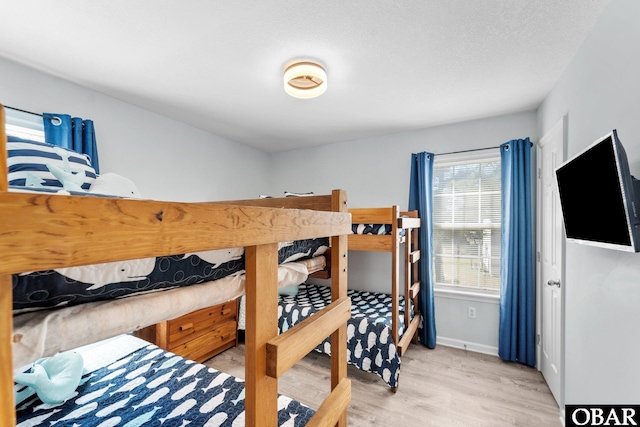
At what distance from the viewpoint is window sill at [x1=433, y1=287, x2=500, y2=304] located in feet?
8.95

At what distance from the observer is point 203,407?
1218 millimetres

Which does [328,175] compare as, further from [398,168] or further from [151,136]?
[151,136]

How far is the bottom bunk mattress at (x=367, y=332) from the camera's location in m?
2.15

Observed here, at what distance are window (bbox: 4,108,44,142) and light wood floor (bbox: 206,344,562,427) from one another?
234 centimetres

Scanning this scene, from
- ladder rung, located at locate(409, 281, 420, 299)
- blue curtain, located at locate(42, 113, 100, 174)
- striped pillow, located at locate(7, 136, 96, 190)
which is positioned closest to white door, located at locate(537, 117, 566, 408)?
ladder rung, located at locate(409, 281, 420, 299)

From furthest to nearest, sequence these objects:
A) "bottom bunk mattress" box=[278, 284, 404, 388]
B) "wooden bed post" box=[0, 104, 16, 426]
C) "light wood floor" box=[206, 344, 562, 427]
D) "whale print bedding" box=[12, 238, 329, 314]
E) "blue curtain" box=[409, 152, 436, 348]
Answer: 1. "blue curtain" box=[409, 152, 436, 348]
2. "bottom bunk mattress" box=[278, 284, 404, 388]
3. "light wood floor" box=[206, 344, 562, 427]
4. "whale print bedding" box=[12, 238, 329, 314]
5. "wooden bed post" box=[0, 104, 16, 426]

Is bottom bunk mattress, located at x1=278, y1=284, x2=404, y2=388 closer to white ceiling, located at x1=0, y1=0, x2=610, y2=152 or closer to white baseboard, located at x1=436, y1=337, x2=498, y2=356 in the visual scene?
white baseboard, located at x1=436, y1=337, x2=498, y2=356

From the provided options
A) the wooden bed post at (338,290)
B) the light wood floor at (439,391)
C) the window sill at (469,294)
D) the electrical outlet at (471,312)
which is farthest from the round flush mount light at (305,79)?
the electrical outlet at (471,312)

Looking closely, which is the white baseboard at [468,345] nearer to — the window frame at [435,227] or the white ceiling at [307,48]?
the window frame at [435,227]

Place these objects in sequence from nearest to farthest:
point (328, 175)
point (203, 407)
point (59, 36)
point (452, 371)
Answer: point (203, 407)
point (59, 36)
point (452, 371)
point (328, 175)

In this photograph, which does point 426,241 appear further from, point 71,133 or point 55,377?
point 71,133

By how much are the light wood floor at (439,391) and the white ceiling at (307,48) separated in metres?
2.45

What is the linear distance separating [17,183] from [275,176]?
3.04 meters

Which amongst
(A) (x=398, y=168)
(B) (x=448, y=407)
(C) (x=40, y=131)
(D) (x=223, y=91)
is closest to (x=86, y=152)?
(C) (x=40, y=131)
